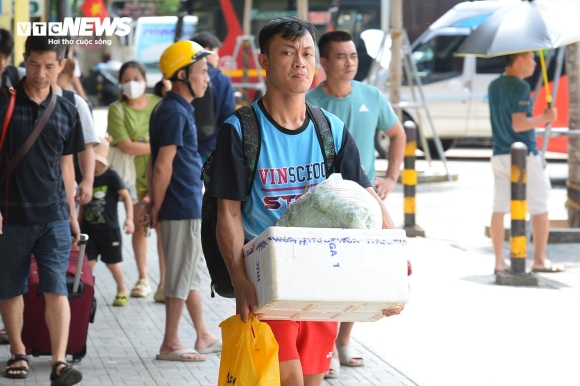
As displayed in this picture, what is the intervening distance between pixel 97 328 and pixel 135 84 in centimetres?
209

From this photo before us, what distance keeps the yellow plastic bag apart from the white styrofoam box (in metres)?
0.24

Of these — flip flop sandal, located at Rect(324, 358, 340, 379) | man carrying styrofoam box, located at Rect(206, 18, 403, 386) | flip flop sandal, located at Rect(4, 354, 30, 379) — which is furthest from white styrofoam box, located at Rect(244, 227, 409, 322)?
flip flop sandal, located at Rect(4, 354, 30, 379)

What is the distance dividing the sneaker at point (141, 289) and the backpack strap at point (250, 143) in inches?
194

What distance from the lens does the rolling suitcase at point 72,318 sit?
245 inches

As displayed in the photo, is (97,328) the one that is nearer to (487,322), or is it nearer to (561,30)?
(487,322)

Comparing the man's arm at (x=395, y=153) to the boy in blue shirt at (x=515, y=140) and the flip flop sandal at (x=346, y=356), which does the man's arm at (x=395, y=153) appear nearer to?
the flip flop sandal at (x=346, y=356)

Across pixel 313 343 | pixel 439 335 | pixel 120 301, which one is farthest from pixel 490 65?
pixel 313 343

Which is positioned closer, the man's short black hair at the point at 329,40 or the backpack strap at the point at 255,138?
the backpack strap at the point at 255,138

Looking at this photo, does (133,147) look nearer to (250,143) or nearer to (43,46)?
(43,46)

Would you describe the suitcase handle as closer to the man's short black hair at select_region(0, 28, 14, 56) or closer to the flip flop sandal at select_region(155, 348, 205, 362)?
the flip flop sandal at select_region(155, 348, 205, 362)

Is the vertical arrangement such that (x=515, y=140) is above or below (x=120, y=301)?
above

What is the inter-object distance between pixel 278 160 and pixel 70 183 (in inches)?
99.2

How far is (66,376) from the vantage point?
5672 mm

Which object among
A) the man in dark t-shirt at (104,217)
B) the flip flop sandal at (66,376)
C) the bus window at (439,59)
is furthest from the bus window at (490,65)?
the flip flop sandal at (66,376)
